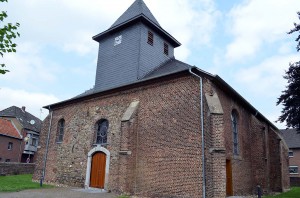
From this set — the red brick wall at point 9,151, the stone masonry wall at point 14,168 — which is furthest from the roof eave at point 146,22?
the red brick wall at point 9,151

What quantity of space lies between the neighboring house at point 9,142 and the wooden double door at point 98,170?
23.8 meters

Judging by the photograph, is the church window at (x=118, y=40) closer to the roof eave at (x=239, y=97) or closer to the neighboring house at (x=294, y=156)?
the roof eave at (x=239, y=97)

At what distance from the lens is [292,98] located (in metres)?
14.1

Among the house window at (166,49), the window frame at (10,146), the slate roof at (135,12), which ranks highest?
the slate roof at (135,12)

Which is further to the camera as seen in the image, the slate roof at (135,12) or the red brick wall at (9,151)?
the red brick wall at (9,151)

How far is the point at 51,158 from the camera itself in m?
17.2

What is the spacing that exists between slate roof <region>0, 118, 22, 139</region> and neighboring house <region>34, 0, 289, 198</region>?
18978 millimetres

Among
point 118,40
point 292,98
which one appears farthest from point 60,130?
point 292,98

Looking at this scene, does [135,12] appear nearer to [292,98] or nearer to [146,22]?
[146,22]

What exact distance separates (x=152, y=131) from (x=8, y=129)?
29440mm

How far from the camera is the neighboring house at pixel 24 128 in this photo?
1457 inches

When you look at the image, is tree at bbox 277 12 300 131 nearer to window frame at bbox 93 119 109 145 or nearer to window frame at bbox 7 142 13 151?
window frame at bbox 93 119 109 145

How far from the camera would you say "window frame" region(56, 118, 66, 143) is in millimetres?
17542

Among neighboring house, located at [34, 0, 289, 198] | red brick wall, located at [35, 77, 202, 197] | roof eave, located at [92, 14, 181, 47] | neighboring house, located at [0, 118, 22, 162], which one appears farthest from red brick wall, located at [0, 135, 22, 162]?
roof eave, located at [92, 14, 181, 47]
